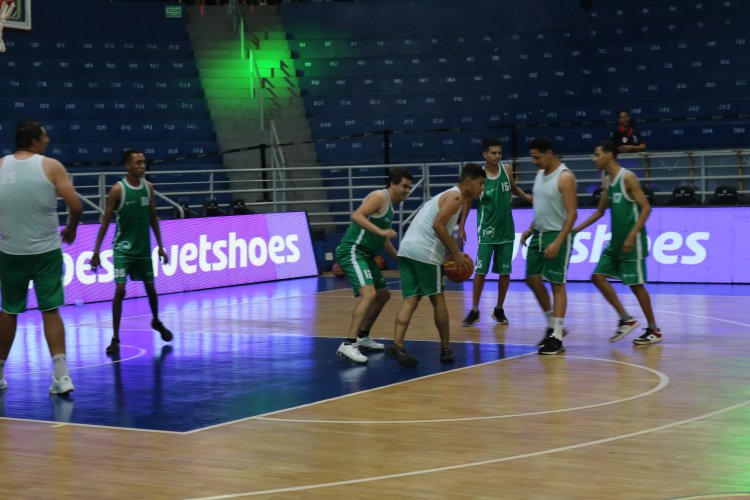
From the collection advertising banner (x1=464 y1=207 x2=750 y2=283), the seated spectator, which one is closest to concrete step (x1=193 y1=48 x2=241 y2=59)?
the seated spectator

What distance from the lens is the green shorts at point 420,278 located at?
965 cm

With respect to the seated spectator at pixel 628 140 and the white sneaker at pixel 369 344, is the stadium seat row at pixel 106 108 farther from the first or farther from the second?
the white sneaker at pixel 369 344

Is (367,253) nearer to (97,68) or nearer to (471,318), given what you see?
(471,318)

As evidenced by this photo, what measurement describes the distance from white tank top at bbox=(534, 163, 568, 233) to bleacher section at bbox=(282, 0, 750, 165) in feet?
38.0

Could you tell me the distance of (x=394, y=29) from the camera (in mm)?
28391

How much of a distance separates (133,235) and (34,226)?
122 inches

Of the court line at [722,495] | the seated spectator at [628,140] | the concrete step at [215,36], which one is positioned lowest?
the court line at [722,495]

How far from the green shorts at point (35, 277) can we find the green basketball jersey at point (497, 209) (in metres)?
5.19

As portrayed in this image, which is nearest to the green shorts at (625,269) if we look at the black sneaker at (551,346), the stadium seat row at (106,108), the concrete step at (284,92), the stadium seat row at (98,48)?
the black sneaker at (551,346)

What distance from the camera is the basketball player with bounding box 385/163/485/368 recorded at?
947cm

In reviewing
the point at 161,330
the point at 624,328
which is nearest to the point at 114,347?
the point at 161,330

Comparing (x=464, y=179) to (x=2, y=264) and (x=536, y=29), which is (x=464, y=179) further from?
(x=536, y=29)

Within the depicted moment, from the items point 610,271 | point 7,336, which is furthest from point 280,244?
point 7,336

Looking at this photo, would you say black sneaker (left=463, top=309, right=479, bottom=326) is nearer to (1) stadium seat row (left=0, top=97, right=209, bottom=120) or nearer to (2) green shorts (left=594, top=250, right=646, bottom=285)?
(2) green shorts (left=594, top=250, right=646, bottom=285)
